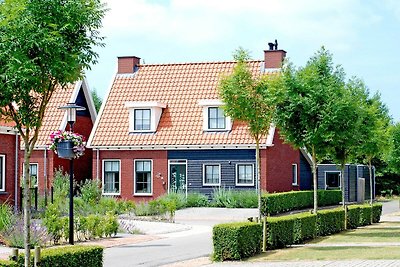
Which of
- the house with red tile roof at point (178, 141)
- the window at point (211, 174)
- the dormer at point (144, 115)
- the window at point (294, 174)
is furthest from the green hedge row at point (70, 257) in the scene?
the window at point (294, 174)

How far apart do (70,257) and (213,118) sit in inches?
1128

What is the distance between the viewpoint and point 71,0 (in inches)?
443

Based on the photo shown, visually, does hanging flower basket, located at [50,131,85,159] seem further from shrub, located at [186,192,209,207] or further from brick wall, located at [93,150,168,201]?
brick wall, located at [93,150,168,201]

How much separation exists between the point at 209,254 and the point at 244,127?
20.4 m

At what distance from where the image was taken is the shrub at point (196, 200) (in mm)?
39938

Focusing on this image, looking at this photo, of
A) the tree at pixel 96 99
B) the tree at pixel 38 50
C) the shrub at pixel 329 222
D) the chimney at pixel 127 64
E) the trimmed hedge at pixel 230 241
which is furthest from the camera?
the tree at pixel 96 99

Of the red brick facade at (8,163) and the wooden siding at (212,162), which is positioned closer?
the red brick facade at (8,163)

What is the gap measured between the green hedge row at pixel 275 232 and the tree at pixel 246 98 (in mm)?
1133

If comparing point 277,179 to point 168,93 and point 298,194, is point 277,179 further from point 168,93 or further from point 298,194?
point 168,93

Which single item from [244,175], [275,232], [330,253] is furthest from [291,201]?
[330,253]

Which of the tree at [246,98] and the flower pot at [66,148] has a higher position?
the tree at [246,98]

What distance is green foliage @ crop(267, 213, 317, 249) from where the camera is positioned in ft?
69.4

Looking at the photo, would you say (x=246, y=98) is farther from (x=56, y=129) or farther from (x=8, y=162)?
(x=56, y=129)

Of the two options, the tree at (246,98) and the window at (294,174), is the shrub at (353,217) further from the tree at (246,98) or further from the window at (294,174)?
the window at (294,174)
